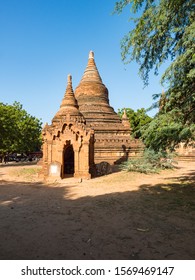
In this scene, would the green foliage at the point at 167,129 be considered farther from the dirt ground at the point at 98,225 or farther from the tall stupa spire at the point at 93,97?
the tall stupa spire at the point at 93,97

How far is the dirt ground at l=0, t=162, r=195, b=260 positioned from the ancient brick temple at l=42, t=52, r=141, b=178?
5.46 m

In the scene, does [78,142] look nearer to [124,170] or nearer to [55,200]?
[124,170]

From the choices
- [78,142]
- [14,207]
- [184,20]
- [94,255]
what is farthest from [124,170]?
[94,255]

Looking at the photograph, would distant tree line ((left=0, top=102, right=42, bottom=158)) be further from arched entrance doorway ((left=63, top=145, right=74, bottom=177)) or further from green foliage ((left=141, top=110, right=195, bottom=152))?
green foliage ((left=141, top=110, right=195, bottom=152))

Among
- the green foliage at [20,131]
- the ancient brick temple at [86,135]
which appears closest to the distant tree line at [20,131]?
the green foliage at [20,131]

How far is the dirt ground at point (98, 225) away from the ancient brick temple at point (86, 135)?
546cm

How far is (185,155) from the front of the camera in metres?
29.7

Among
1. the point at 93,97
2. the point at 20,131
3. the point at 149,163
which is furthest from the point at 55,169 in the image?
the point at 20,131

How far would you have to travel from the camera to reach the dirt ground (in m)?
4.32

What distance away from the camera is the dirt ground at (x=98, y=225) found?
4324 millimetres

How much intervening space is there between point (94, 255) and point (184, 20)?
7.50 metres

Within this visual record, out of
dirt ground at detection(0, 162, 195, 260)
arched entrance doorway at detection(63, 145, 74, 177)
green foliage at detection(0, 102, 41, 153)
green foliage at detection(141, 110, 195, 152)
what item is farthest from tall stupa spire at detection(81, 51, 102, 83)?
green foliage at detection(141, 110, 195, 152)

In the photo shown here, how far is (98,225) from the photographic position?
6.01 meters
